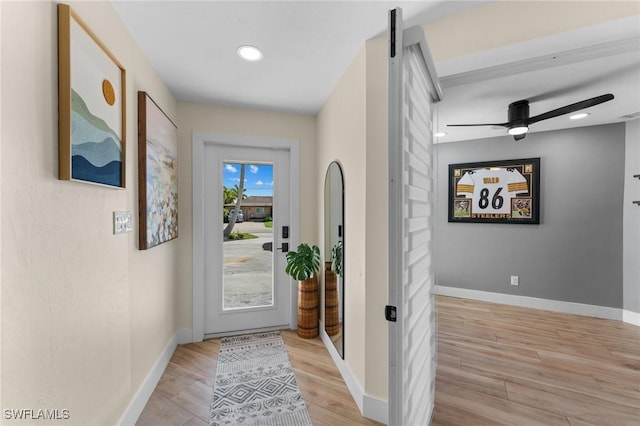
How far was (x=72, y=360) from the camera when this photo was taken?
1089 millimetres

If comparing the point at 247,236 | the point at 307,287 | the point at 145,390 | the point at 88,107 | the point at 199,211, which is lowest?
the point at 145,390

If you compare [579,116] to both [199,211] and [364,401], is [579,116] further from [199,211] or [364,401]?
[199,211]

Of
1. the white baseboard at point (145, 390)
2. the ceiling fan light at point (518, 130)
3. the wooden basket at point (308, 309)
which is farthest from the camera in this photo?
the wooden basket at point (308, 309)

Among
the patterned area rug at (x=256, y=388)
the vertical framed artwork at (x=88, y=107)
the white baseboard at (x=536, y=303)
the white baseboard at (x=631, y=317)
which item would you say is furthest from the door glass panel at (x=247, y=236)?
the white baseboard at (x=631, y=317)

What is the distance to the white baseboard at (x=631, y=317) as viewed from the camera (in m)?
3.01

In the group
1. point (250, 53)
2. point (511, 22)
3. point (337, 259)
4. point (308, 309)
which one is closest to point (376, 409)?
point (337, 259)

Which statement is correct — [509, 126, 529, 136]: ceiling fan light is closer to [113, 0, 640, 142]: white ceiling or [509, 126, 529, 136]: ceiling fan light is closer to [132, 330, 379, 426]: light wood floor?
[113, 0, 640, 142]: white ceiling

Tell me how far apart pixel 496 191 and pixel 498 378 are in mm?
2546

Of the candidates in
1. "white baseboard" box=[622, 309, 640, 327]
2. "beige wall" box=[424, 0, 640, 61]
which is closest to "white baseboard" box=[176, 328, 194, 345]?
"beige wall" box=[424, 0, 640, 61]

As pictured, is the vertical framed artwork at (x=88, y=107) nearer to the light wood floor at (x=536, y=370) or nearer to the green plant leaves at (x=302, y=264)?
the green plant leaves at (x=302, y=264)

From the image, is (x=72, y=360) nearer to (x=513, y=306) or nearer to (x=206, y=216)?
(x=206, y=216)

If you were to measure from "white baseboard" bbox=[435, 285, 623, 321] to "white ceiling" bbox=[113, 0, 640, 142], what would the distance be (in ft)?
7.64

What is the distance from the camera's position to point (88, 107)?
1.14 metres

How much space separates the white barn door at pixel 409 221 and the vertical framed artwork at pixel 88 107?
120 centimetres
